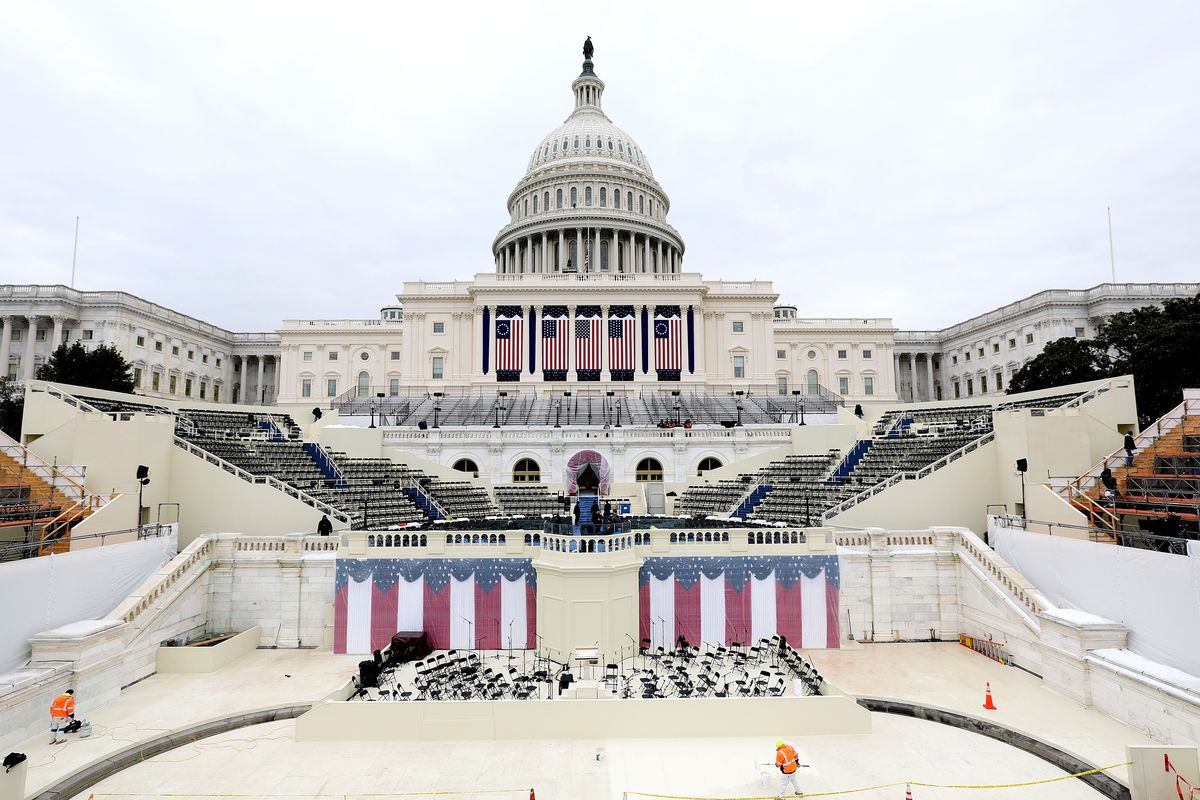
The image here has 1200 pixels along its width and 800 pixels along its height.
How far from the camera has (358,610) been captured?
23047 millimetres

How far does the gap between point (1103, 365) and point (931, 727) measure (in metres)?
47.0

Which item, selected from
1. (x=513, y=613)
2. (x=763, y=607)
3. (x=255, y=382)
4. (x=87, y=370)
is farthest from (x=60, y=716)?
(x=255, y=382)

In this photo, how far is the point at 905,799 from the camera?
13.2 meters

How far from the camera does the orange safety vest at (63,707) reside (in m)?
16.1

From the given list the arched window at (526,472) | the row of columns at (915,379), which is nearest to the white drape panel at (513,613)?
the arched window at (526,472)

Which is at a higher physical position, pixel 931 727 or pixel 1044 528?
pixel 1044 528

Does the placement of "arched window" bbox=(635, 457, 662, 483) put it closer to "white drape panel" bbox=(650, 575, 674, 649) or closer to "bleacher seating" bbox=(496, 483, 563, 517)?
"bleacher seating" bbox=(496, 483, 563, 517)

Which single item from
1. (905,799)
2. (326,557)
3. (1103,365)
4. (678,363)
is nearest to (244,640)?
(326,557)

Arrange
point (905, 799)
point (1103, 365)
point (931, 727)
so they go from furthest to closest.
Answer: point (1103, 365)
point (931, 727)
point (905, 799)

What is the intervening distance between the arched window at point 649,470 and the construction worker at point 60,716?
3207 centimetres

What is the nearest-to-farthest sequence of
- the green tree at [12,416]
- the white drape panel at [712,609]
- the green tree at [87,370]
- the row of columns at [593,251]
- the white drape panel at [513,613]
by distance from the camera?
the white drape panel at [513,613] < the white drape panel at [712,609] < the green tree at [12,416] < the green tree at [87,370] < the row of columns at [593,251]

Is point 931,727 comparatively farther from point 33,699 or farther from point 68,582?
point 68,582

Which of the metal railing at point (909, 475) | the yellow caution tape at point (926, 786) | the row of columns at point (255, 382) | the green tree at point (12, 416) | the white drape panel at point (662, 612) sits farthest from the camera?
the row of columns at point (255, 382)

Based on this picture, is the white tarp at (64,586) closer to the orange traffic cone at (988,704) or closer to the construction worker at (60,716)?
the construction worker at (60,716)
